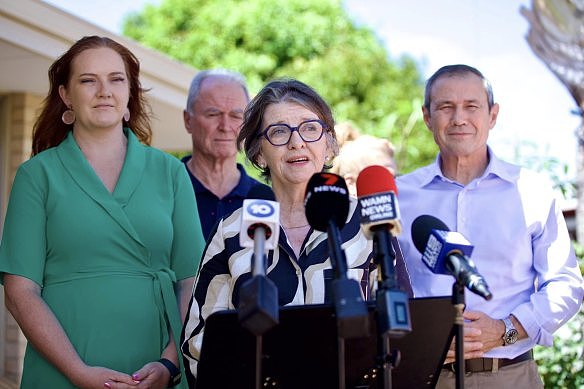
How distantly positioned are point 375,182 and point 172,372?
1.51 m

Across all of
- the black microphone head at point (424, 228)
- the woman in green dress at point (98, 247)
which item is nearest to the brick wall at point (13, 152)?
the woman in green dress at point (98, 247)

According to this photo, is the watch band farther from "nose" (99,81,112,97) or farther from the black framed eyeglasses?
"nose" (99,81,112,97)

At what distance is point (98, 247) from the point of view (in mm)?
3951

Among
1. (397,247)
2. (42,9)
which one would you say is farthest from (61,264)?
(42,9)

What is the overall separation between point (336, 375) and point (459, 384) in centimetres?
42

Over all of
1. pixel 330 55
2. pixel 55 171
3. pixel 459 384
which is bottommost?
pixel 459 384

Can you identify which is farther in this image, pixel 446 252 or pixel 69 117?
pixel 69 117

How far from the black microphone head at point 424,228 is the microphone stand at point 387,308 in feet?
0.89

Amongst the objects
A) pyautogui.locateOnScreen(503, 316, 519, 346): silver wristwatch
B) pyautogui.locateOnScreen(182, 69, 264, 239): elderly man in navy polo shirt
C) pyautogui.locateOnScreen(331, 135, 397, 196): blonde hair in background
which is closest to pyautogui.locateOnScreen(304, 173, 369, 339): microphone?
pyautogui.locateOnScreen(503, 316, 519, 346): silver wristwatch

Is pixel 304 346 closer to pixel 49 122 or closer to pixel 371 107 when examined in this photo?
pixel 49 122

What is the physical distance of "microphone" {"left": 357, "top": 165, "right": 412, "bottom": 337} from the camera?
2639 millimetres

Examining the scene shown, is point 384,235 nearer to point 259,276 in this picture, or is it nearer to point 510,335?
point 259,276

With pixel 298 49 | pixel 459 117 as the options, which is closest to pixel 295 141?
pixel 459 117

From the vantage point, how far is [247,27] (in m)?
28.1
